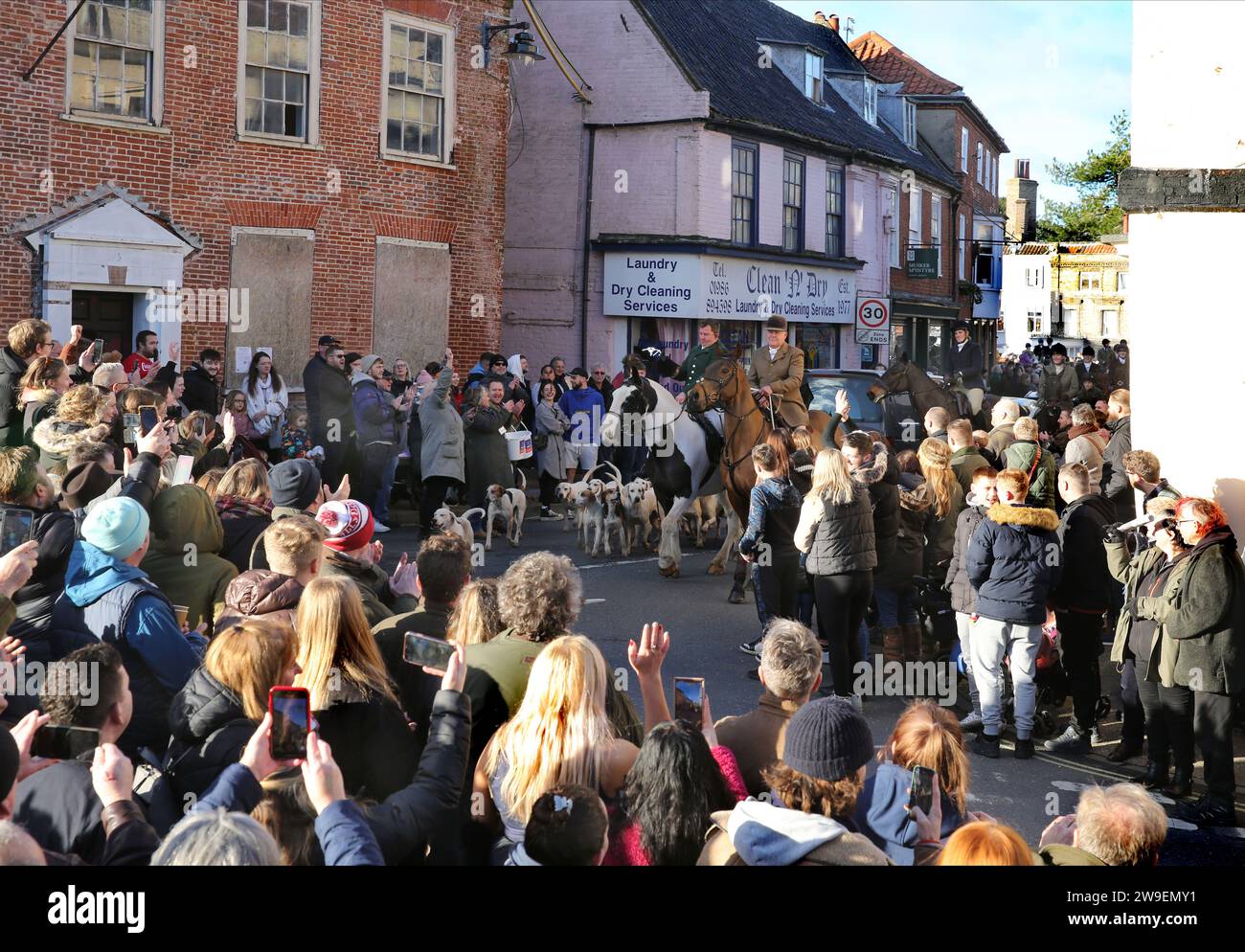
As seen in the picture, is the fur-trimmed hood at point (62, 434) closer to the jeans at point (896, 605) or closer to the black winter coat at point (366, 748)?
the black winter coat at point (366, 748)

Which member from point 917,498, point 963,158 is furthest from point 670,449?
point 963,158

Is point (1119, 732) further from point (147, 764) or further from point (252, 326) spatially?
point (252, 326)

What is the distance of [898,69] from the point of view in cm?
4669

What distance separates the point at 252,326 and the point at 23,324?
8470mm

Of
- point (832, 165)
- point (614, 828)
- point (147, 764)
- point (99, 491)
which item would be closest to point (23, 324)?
point (99, 491)

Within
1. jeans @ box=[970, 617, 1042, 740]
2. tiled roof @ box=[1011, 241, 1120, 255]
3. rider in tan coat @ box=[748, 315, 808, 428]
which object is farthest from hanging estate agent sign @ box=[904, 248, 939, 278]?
jeans @ box=[970, 617, 1042, 740]

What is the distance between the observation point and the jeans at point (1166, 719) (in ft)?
25.2

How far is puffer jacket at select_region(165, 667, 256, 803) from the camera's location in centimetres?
465

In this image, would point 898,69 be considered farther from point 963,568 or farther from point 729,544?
point 963,568

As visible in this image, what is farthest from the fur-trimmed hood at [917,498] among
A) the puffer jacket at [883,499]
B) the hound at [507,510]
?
the hound at [507,510]

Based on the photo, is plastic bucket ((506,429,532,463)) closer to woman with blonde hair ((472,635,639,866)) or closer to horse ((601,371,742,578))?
horse ((601,371,742,578))

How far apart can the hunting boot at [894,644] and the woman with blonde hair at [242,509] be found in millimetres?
4903

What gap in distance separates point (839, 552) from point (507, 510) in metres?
6.65

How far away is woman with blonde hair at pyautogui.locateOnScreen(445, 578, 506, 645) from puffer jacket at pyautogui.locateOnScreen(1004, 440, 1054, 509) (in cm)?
647
